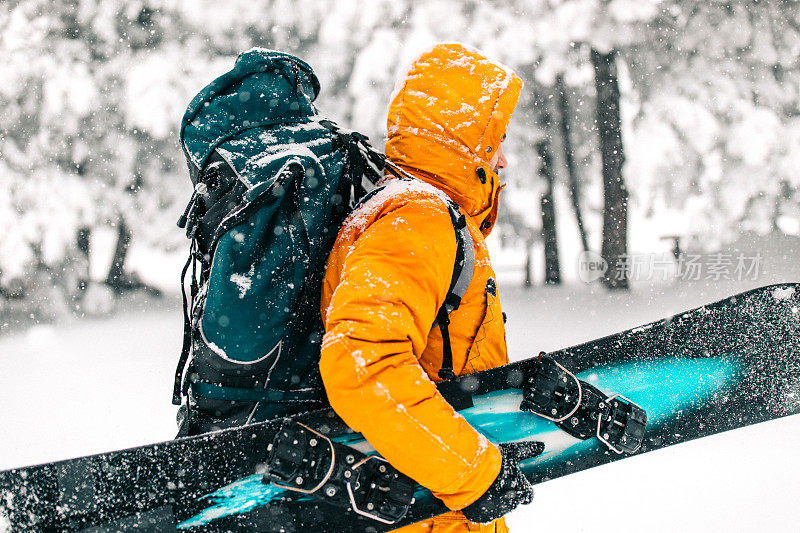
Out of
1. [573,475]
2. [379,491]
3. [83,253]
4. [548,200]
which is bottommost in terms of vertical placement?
[83,253]

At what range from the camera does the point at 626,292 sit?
10.9 meters

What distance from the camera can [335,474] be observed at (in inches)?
71.6

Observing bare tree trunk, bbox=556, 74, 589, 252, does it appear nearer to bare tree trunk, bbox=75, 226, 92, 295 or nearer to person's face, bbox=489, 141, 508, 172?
person's face, bbox=489, 141, 508, 172

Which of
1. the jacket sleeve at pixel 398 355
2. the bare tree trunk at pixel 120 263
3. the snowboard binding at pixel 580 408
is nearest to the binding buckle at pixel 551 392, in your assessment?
the snowboard binding at pixel 580 408

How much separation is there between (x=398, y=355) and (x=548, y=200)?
1048 cm

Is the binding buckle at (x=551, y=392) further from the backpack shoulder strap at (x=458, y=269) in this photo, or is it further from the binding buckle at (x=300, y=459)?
the binding buckle at (x=300, y=459)

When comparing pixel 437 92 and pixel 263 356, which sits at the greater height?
pixel 437 92

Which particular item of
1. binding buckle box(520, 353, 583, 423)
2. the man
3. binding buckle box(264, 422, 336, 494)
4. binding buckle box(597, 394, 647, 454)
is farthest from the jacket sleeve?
binding buckle box(597, 394, 647, 454)

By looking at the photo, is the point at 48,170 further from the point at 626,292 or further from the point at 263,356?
the point at 263,356

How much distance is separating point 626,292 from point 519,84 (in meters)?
9.61

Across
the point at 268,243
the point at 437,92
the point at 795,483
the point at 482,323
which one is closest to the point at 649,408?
the point at 482,323

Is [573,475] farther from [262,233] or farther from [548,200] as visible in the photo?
[548,200]

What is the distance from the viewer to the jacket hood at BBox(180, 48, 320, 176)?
1771 mm

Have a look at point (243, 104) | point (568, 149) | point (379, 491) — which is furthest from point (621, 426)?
point (568, 149)
